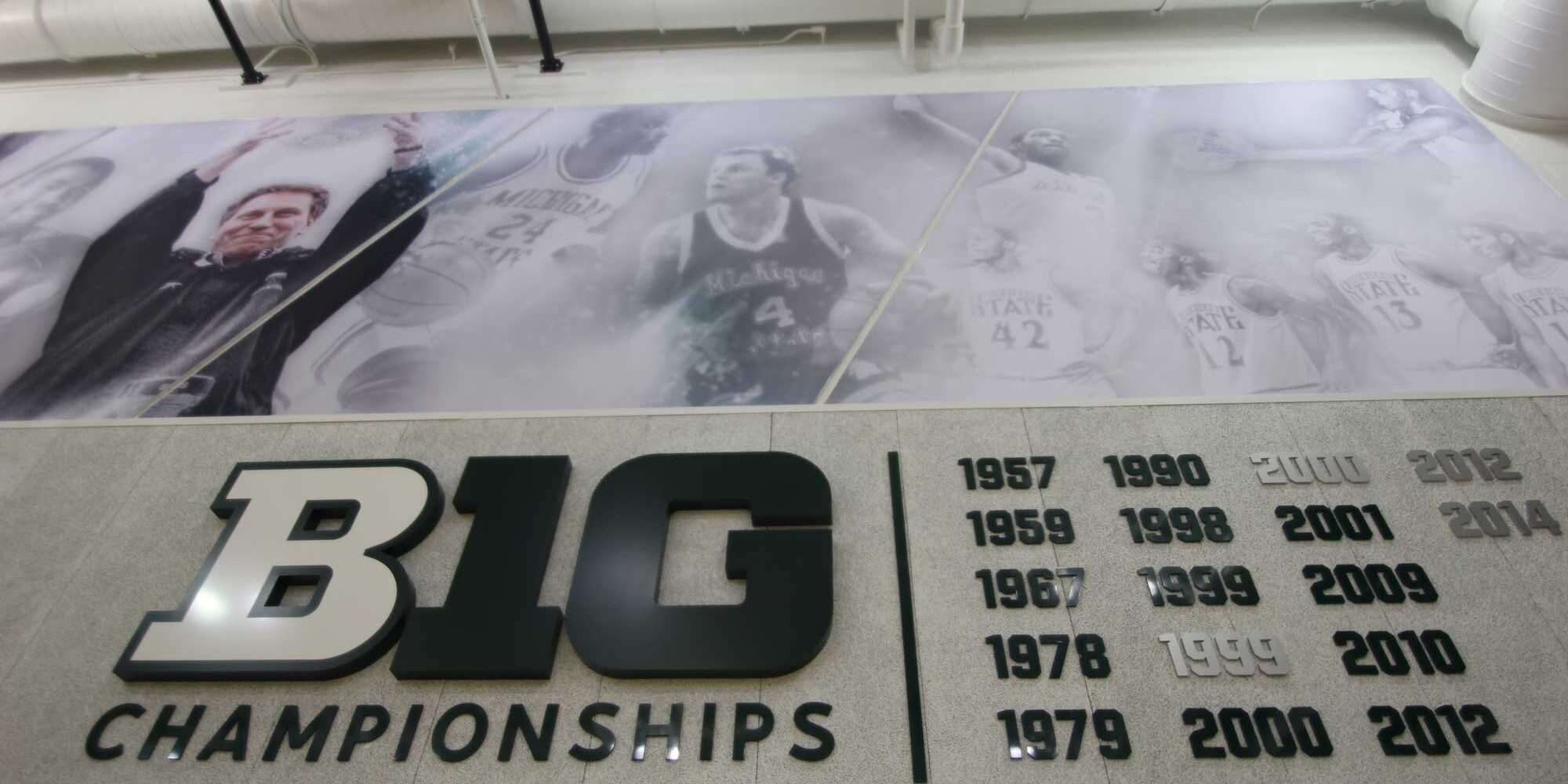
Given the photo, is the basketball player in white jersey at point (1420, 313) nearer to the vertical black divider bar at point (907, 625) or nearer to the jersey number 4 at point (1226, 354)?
the jersey number 4 at point (1226, 354)

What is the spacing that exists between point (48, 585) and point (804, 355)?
2.42 meters

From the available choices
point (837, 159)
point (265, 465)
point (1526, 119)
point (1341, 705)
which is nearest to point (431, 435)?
point (265, 465)

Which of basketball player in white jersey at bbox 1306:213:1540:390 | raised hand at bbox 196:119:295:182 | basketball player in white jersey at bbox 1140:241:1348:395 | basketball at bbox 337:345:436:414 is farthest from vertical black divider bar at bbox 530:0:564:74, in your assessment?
basketball player in white jersey at bbox 1306:213:1540:390

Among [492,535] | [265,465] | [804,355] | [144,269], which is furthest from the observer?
[144,269]

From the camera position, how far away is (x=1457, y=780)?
2096 mm

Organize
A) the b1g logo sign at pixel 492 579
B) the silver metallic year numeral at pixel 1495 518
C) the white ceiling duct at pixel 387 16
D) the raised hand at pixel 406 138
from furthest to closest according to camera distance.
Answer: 1. the white ceiling duct at pixel 387 16
2. the raised hand at pixel 406 138
3. the silver metallic year numeral at pixel 1495 518
4. the b1g logo sign at pixel 492 579

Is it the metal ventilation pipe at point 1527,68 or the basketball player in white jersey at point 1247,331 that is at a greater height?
the metal ventilation pipe at point 1527,68

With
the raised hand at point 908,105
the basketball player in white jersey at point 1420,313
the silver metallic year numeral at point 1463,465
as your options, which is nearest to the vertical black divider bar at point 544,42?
the raised hand at point 908,105

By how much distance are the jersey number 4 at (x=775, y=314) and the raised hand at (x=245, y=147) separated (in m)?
2.89

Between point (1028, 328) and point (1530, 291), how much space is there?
1.83m

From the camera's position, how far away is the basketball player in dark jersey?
3166 millimetres

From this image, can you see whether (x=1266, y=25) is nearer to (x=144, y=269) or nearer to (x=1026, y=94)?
(x=1026, y=94)

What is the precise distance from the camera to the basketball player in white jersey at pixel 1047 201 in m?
3.55

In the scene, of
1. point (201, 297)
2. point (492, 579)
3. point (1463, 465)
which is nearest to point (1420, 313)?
point (1463, 465)
